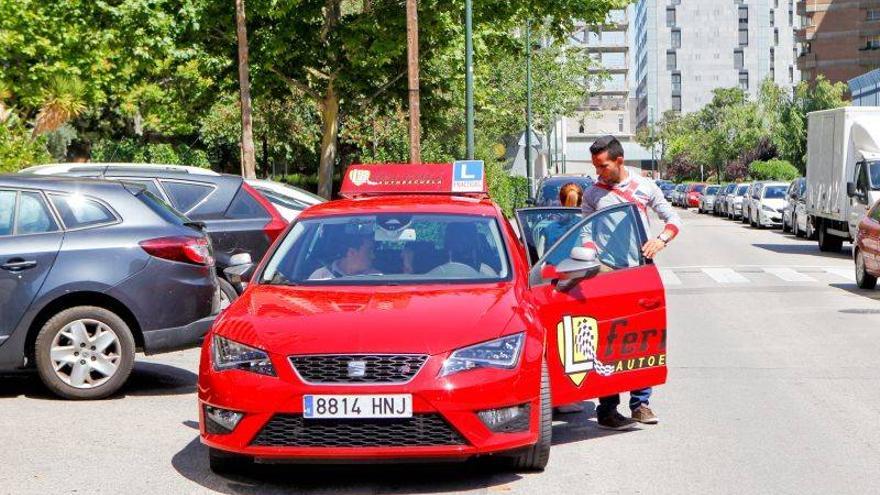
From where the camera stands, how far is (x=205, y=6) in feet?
108

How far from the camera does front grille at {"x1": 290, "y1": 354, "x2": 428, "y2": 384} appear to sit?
6730 millimetres

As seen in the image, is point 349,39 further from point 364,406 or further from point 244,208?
point 364,406

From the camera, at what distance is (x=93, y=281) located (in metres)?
10.2

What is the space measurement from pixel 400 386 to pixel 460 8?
88.9ft

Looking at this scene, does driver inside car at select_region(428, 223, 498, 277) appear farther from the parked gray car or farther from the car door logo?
the parked gray car

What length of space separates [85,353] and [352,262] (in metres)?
3.03

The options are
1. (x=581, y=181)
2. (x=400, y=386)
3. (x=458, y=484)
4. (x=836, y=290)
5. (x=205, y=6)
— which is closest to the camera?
(x=400, y=386)

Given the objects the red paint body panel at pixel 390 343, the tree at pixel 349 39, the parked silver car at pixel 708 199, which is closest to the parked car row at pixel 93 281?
the red paint body panel at pixel 390 343

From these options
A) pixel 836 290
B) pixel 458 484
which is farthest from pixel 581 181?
pixel 458 484

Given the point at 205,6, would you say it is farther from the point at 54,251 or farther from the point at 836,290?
the point at 54,251

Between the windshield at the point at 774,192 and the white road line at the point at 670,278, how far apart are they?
23.6m

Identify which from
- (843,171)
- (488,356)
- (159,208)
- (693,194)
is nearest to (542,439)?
(488,356)

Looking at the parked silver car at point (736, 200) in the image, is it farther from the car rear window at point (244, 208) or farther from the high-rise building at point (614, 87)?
the high-rise building at point (614, 87)

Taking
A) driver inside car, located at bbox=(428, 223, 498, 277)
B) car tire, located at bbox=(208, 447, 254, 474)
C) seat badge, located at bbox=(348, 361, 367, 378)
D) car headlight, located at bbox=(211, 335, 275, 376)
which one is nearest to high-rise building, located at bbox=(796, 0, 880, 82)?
driver inside car, located at bbox=(428, 223, 498, 277)
